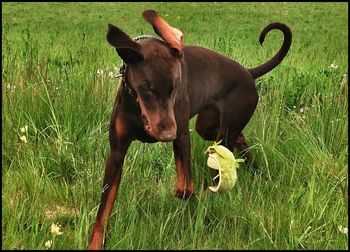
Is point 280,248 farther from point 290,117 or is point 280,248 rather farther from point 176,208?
point 290,117

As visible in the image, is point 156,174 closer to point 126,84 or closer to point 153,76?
point 126,84

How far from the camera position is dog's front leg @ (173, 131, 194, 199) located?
3.01 m

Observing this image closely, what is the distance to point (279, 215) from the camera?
2.86m

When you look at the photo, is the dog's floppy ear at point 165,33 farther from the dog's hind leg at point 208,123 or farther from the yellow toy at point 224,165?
the dog's hind leg at point 208,123

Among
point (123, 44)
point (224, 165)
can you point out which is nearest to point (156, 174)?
point (224, 165)

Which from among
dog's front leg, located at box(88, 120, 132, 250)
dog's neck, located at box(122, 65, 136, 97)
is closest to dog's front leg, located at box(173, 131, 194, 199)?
dog's front leg, located at box(88, 120, 132, 250)

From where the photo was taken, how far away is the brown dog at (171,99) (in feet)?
8.08

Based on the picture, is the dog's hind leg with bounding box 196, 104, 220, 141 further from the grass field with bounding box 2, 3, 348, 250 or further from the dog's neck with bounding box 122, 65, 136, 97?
the dog's neck with bounding box 122, 65, 136, 97

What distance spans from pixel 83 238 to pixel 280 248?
95cm

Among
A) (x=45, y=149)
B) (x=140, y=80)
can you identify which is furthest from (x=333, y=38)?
(x=140, y=80)

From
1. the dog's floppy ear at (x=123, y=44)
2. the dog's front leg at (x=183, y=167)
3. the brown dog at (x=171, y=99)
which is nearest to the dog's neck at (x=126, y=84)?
the brown dog at (x=171, y=99)

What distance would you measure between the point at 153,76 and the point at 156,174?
1.14m

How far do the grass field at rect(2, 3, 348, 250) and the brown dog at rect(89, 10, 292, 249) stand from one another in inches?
7.1

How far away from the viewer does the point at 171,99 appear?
8.20 ft
